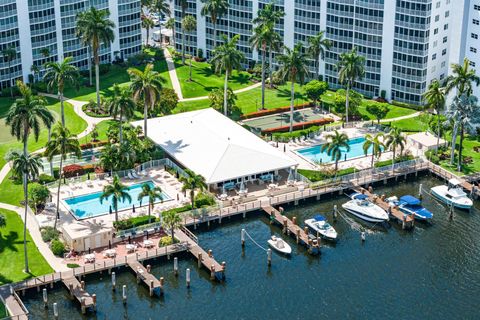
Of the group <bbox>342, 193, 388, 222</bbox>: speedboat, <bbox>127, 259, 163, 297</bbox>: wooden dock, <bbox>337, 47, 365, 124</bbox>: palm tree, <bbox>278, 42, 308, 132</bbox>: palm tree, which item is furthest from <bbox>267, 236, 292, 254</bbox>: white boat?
<bbox>337, 47, 365, 124</bbox>: palm tree

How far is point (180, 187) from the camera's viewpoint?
158875 mm

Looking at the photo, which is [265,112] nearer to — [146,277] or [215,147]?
[215,147]

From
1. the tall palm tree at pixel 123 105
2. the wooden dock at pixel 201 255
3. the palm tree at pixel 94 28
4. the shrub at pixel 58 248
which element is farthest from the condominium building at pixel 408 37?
the shrub at pixel 58 248

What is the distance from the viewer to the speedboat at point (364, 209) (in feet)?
493

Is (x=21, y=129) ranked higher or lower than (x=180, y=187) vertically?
higher

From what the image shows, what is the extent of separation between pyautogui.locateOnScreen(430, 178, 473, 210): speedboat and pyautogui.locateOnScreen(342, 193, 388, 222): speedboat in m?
13.4

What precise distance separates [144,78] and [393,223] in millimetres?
50858

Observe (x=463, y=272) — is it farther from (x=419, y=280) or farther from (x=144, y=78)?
(x=144, y=78)

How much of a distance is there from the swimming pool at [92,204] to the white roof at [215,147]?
30.0ft

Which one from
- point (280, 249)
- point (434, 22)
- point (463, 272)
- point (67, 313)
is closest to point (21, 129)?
point (67, 313)

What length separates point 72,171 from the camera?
162 meters

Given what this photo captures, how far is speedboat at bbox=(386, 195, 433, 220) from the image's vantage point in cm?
15100

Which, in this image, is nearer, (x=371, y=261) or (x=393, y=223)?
(x=371, y=261)

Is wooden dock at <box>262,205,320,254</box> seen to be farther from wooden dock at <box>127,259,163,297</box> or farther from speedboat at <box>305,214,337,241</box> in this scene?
wooden dock at <box>127,259,163,297</box>
